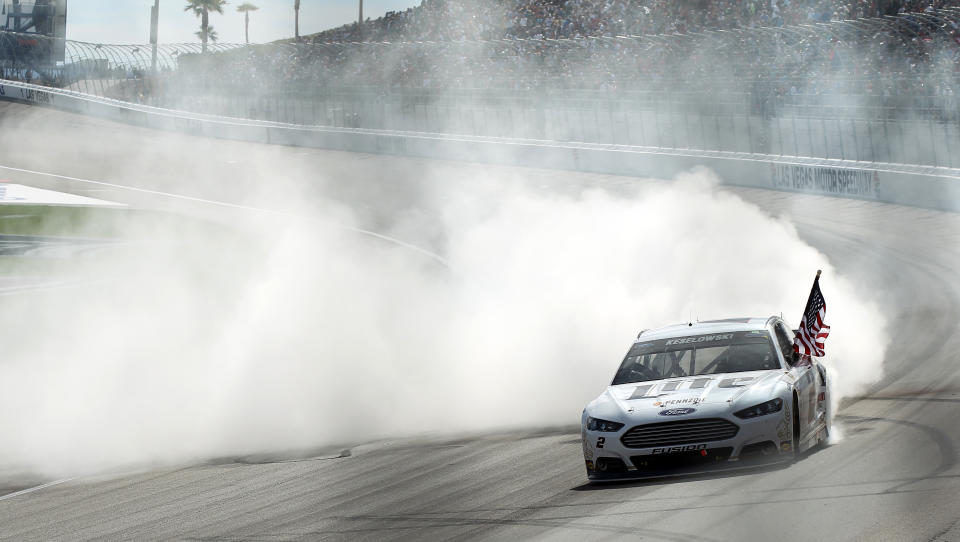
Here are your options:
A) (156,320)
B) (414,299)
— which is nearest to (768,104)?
(414,299)

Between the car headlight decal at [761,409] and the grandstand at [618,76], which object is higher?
the grandstand at [618,76]

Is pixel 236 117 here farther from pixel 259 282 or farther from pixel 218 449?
pixel 218 449

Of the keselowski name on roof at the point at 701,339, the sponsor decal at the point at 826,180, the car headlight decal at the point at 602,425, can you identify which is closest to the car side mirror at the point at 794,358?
the keselowski name on roof at the point at 701,339

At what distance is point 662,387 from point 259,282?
13.3 m

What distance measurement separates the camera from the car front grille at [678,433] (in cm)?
866

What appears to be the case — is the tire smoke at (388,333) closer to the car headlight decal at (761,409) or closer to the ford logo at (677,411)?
the ford logo at (677,411)

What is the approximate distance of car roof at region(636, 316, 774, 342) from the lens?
1020cm

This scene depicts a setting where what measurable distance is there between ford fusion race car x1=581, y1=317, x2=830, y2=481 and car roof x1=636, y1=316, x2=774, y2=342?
43cm

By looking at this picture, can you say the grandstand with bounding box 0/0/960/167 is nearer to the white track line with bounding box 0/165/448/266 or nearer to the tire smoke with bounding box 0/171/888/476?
the white track line with bounding box 0/165/448/266

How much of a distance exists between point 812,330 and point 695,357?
4.73 ft

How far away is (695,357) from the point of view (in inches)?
392

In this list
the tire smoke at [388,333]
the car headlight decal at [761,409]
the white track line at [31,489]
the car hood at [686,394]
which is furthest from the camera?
the tire smoke at [388,333]

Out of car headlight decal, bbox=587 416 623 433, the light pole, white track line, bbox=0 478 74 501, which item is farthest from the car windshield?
the light pole

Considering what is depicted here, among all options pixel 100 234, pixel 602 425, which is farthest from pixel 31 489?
pixel 100 234
